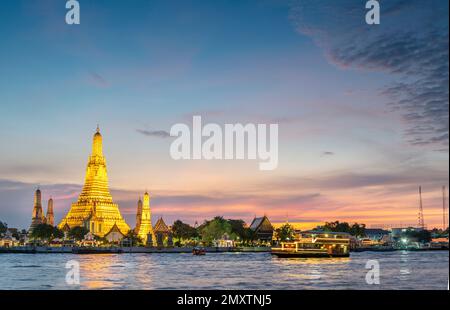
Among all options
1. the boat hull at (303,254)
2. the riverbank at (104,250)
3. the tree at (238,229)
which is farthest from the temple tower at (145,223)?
the boat hull at (303,254)

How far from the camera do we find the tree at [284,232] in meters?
166

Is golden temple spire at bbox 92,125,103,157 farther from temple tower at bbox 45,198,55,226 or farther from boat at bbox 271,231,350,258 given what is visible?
boat at bbox 271,231,350,258

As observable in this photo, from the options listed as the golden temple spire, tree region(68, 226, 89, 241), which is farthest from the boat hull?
the golden temple spire

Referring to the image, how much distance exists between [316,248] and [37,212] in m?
86.5

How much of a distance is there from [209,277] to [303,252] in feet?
193

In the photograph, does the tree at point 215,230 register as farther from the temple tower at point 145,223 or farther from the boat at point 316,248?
the boat at point 316,248

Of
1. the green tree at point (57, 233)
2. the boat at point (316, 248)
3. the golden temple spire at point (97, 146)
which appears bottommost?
the boat at point (316, 248)

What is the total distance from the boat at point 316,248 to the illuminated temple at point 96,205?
59097 millimetres

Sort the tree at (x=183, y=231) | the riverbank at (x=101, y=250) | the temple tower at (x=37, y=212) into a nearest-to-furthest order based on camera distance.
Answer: the riverbank at (x=101, y=250), the tree at (x=183, y=231), the temple tower at (x=37, y=212)

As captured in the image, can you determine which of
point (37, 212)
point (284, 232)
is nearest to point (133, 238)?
point (37, 212)

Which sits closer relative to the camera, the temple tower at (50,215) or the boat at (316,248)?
the boat at (316,248)
